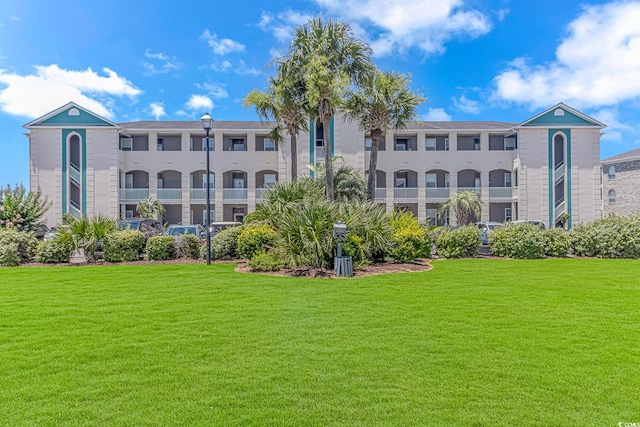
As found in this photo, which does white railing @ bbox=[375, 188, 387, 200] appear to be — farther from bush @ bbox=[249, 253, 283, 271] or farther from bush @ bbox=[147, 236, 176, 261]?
bush @ bbox=[249, 253, 283, 271]

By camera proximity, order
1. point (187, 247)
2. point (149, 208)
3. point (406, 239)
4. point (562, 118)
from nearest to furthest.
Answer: point (406, 239) → point (187, 247) → point (149, 208) → point (562, 118)

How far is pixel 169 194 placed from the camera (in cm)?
3206

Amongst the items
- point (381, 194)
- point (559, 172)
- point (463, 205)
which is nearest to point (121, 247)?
point (381, 194)

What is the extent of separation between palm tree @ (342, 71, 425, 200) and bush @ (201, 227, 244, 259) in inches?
351

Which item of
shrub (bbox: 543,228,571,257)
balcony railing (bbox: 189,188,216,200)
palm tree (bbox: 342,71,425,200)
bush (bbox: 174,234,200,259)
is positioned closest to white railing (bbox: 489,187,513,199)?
palm tree (bbox: 342,71,425,200)

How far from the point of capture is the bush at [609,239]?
55.7 feet

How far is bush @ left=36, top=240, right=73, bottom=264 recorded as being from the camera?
611 inches

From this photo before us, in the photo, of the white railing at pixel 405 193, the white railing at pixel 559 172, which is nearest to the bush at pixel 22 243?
the white railing at pixel 405 193

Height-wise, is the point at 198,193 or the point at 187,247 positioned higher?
the point at 198,193

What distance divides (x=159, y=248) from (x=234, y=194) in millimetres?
16883

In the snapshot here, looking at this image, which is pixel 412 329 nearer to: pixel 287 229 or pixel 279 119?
pixel 287 229

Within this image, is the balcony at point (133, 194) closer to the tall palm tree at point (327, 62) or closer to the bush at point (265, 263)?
the tall palm tree at point (327, 62)

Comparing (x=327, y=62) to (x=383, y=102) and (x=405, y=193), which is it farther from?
(x=405, y=193)

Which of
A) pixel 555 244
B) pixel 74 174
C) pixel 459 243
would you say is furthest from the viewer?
pixel 74 174
